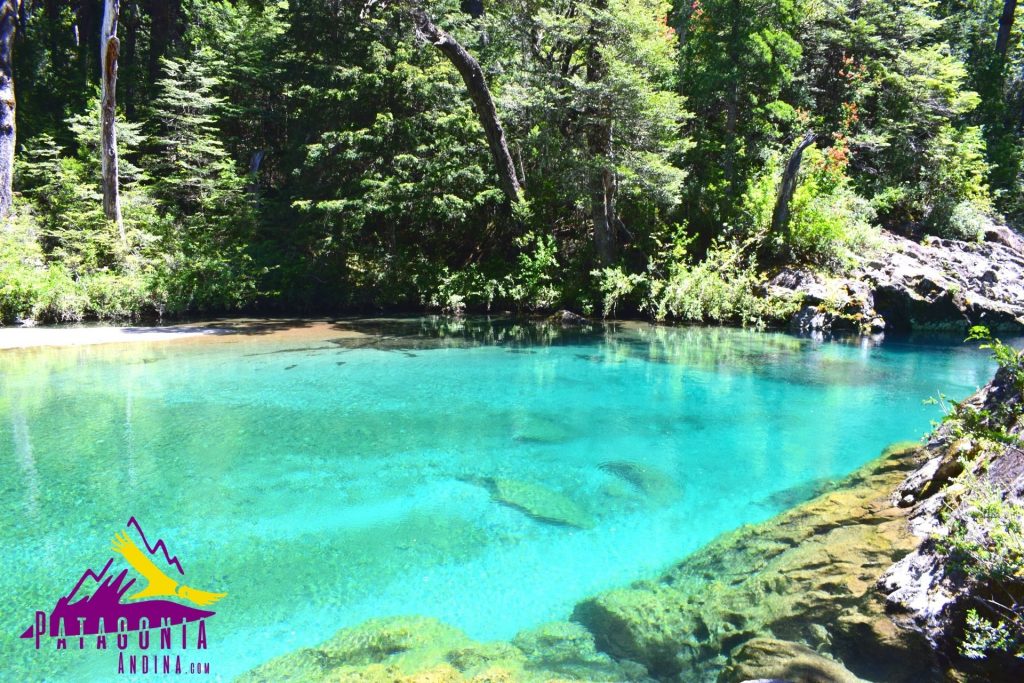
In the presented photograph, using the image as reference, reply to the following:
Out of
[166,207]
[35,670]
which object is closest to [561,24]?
[166,207]

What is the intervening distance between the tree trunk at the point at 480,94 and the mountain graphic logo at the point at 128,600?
14.6 m

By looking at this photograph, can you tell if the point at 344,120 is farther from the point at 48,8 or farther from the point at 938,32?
the point at 938,32

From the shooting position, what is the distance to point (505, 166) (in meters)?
18.1

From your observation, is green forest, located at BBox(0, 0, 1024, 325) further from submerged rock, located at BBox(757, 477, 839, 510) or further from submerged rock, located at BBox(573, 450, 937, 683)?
submerged rock, located at BBox(573, 450, 937, 683)

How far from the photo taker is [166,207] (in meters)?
19.3

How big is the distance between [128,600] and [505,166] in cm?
1541

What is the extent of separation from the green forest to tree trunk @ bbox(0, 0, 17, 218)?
62 mm

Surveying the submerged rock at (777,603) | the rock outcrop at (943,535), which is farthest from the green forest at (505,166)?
the submerged rock at (777,603)

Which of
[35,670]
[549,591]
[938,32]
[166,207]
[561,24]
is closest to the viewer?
[35,670]

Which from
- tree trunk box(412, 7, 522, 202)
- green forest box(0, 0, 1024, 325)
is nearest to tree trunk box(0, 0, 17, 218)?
green forest box(0, 0, 1024, 325)

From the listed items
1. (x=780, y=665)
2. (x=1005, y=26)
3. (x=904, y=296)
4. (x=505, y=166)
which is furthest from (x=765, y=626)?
(x=1005, y=26)

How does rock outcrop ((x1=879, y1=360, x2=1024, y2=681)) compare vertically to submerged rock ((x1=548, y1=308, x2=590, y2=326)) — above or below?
below

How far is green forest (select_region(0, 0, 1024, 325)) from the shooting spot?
634 inches

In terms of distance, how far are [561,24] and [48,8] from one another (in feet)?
68.9
